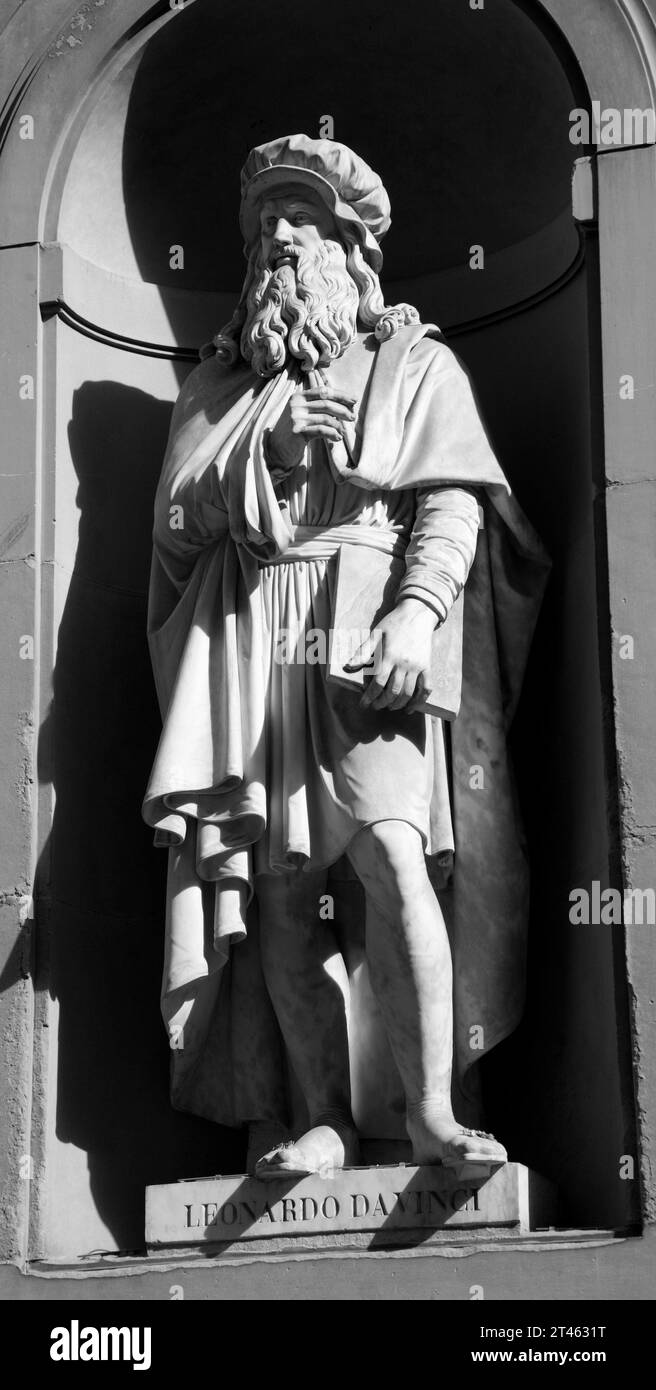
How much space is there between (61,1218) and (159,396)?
254 cm

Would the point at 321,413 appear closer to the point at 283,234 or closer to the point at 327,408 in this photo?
the point at 327,408

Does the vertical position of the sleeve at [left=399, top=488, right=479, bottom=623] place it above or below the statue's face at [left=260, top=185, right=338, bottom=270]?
below

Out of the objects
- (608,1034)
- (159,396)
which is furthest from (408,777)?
(159,396)

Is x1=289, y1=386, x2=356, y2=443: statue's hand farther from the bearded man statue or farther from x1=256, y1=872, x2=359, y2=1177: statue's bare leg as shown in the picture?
x1=256, y1=872, x2=359, y2=1177: statue's bare leg

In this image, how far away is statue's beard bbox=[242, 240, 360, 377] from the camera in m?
7.37

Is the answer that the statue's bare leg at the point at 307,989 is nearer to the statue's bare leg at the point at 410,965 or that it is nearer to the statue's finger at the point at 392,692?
the statue's bare leg at the point at 410,965

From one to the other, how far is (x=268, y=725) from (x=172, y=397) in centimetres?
157

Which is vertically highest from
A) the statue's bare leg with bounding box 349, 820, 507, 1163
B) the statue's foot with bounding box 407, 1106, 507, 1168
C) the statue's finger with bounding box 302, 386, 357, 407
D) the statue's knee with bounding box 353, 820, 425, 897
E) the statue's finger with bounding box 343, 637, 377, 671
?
the statue's finger with bounding box 302, 386, 357, 407

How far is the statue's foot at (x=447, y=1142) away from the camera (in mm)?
6484

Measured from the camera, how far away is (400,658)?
6777mm

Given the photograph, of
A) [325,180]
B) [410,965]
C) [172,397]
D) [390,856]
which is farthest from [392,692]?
[172,397]

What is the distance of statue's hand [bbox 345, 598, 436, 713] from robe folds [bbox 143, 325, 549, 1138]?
84 mm

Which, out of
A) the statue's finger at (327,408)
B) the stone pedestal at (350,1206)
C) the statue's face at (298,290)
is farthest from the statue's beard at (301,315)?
the stone pedestal at (350,1206)

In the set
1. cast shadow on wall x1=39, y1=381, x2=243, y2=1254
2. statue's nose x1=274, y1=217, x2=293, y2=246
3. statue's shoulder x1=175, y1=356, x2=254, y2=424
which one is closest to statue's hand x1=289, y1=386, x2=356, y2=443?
statue's shoulder x1=175, y1=356, x2=254, y2=424
